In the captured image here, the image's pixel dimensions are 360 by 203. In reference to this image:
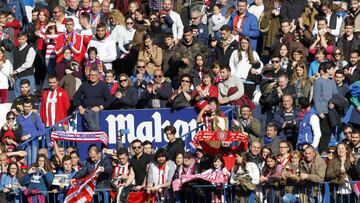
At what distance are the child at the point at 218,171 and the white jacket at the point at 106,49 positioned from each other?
19.4 feet

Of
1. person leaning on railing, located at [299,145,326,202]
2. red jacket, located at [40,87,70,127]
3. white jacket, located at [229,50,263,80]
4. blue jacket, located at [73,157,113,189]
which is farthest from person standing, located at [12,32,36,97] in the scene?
person leaning on railing, located at [299,145,326,202]

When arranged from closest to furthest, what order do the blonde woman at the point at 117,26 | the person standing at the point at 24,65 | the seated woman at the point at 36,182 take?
1. the seated woman at the point at 36,182
2. the person standing at the point at 24,65
3. the blonde woman at the point at 117,26

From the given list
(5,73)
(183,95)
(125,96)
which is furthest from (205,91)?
(5,73)

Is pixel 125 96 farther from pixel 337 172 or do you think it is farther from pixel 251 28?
pixel 337 172

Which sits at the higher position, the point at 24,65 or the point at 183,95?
the point at 24,65

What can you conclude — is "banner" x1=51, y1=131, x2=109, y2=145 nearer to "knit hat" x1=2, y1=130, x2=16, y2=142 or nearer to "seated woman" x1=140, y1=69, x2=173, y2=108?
"knit hat" x1=2, y1=130, x2=16, y2=142

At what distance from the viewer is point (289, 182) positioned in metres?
31.9

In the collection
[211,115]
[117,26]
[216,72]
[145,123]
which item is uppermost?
[117,26]

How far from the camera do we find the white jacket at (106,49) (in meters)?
37.6

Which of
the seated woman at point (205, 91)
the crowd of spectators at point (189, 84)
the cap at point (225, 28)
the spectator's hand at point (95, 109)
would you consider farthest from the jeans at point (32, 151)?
the cap at point (225, 28)

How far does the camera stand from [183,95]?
35062 mm

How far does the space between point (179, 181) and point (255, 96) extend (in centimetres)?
435

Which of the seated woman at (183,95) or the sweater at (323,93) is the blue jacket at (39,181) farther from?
the sweater at (323,93)

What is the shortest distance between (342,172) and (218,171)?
208 centimetres
